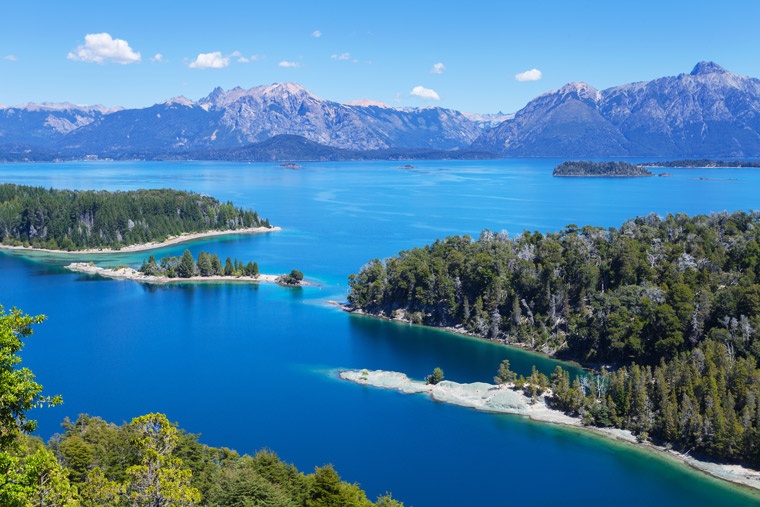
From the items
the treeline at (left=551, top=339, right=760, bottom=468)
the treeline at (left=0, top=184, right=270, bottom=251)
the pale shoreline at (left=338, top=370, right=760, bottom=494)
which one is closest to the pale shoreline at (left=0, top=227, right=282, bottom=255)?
the treeline at (left=0, top=184, right=270, bottom=251)

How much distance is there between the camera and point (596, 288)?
6138 centimetres

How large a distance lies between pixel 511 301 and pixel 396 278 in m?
13.0

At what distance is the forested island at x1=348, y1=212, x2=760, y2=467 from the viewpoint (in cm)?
3903

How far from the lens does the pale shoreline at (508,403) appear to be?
3528cm

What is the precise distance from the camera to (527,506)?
107ft

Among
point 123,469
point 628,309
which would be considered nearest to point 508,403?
point 628,309

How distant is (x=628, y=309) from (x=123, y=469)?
41134 mm

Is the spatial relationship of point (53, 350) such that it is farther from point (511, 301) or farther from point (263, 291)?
point (511, 301)

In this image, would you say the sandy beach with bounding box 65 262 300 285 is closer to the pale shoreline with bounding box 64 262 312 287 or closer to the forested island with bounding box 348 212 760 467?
the pale shoreline with bounding box 64 262 312 287

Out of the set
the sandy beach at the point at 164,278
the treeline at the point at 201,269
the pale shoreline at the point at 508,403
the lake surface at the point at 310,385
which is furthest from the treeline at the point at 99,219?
the pale shoreline at the point at 508,403

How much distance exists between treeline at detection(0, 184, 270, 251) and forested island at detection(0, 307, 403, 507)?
84413 mm

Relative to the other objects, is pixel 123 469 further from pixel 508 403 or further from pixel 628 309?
pixel 628 309

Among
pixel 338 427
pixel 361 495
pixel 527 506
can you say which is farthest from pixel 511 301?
pixel 361 495

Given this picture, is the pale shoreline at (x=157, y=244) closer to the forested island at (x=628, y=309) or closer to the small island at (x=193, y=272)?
the small island at (x=193, y=272)
